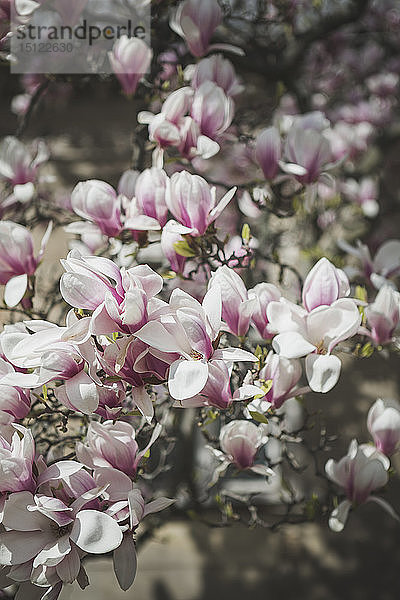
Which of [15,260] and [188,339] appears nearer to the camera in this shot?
[188,339]

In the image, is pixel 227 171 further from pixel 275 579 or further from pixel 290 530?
pixel 275 579

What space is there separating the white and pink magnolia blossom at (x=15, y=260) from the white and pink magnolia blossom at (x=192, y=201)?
0.73 feet

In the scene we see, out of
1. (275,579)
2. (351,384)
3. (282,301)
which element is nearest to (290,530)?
(275,579)

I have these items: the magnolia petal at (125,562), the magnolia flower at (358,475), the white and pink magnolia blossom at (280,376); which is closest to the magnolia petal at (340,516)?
the magnolia flower at (358,475)

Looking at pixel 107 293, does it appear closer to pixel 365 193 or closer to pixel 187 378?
pixel 187 378

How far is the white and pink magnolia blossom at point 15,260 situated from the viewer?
87 cm

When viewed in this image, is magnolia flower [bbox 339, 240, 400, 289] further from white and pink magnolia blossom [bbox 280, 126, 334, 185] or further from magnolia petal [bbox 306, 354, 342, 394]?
magnolia petal [bbox 306, 354, 342, 394]

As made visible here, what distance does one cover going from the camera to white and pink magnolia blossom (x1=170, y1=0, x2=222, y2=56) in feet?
3.32

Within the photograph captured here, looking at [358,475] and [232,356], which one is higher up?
[232,356]

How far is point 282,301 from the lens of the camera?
787 mm

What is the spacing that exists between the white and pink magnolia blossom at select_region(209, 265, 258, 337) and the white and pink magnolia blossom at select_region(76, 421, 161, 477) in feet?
0.58

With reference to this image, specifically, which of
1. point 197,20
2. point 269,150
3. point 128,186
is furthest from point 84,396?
point 197,20

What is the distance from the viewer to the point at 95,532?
2.13 ft

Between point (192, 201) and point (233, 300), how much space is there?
164 mm
